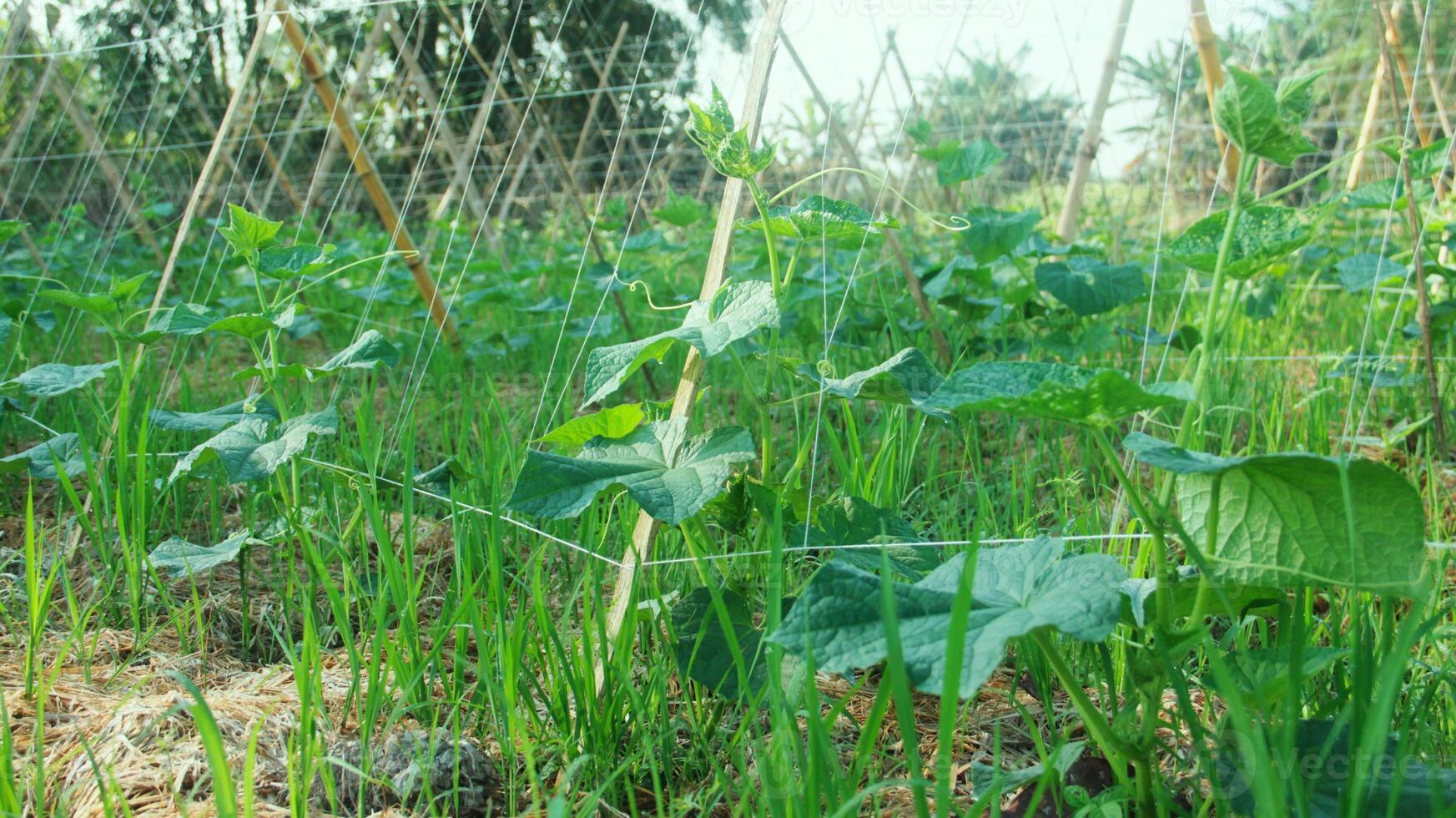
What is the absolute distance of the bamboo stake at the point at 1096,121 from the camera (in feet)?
7.59

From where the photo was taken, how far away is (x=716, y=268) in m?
1.09

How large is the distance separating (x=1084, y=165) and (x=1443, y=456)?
132cm

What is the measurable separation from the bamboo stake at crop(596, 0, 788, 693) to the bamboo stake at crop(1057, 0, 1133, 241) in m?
1.39

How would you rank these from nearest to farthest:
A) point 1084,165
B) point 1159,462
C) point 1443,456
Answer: point 1159,462
point 1443,456
point 1084,165

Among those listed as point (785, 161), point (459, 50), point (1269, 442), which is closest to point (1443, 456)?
point (1269, 442)

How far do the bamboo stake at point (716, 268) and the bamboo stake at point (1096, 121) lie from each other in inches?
54.7

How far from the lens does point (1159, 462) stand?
0.68 metres

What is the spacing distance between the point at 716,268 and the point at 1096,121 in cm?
186

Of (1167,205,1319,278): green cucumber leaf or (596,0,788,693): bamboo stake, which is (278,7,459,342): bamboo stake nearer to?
(596,0,788,693): bamboo stake

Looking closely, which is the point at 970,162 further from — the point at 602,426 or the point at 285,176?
the point at 285,176

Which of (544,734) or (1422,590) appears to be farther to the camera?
(544,734)

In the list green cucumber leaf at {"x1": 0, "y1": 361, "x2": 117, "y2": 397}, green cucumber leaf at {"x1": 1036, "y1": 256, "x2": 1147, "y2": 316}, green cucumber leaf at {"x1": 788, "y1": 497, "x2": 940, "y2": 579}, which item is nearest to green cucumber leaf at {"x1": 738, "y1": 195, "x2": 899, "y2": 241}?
green cucumber leaf at {"x1": 788, "y1": 497, "x2": 940, "y2": 579}

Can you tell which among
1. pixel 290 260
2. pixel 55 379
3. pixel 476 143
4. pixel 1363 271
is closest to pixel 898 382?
pixel 290 260

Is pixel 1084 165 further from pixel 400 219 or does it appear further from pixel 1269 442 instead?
pixel 400 219
